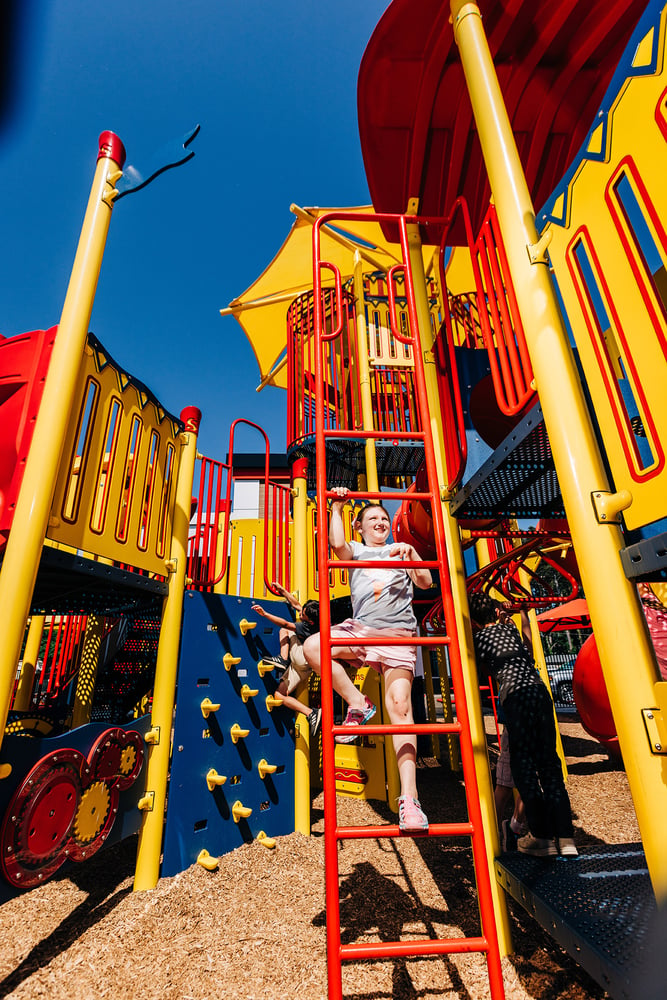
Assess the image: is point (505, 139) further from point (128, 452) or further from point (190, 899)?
point (190, 899)

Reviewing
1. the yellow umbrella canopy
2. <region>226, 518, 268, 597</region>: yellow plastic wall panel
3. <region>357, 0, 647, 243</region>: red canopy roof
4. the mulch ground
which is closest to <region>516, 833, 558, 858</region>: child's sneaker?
the mulch ground

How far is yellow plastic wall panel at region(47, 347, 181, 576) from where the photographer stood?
2.90 m

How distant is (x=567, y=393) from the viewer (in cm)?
155

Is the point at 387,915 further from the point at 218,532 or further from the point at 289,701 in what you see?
the point at 218,532

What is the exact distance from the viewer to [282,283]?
10008 millimetres

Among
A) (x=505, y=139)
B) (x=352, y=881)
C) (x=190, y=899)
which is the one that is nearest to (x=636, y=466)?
(x=505, y=139)

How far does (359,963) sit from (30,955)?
6.06 feet

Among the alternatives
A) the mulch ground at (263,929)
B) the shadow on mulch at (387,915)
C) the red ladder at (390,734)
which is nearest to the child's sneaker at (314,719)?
the mulch ground at (263,929)

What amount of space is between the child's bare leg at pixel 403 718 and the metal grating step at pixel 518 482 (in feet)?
3.35

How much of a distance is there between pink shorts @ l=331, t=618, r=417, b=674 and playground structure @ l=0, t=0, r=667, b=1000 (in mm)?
327

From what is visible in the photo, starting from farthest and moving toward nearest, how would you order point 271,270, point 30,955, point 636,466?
point 271,270, point 30,955, point 636,466

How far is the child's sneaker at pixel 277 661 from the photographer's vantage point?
4.69 metres

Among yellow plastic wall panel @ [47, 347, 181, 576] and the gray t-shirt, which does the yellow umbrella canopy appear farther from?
the gray t-shirt

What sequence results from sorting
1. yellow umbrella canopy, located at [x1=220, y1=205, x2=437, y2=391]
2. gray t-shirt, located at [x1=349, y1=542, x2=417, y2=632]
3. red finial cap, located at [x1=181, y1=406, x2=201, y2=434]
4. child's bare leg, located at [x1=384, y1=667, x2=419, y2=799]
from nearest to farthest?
child's bare leg, located at [x1=384, y1=667, x2=419, y2=799], gray t-shirt, located at [x1=349, y1=542, x2=417, y2=632], red finial cap, located at [x1=181, y1=406, x2=201, y2=434], yellow umbrella canopy, located at [x1=220, y1=205, x2=437, y2=391]
